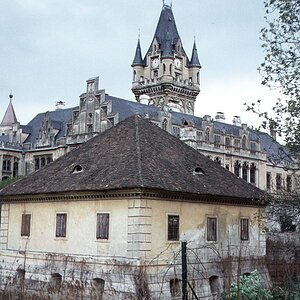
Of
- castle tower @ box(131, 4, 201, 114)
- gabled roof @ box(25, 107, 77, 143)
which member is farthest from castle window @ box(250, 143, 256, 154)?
gabled roof @ box(25, 107, 77, 143)

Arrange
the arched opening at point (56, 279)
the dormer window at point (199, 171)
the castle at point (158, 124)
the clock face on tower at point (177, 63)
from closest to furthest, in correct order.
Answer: the arched opening at point (56, 279)
the dormer window at point (199, 171)
the castle at point (158, 124)
the clock face on tower at point (177, 63)

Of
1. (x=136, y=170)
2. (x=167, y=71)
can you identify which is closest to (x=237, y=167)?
(x=167, y=71)

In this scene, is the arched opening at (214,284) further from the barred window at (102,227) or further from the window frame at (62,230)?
the window frame at (62,230)

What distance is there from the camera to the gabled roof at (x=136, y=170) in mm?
22422

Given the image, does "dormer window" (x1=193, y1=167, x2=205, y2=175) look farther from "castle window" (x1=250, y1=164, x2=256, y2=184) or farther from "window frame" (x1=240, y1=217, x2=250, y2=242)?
"castle window" (x1=250, y1=164, x2=256, y2=184)

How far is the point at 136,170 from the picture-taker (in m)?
22.3

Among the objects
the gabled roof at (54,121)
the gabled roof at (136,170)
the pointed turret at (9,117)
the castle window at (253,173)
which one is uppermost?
the pointed turret at (9,117)

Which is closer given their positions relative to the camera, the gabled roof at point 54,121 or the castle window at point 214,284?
the castle window at point 214,284

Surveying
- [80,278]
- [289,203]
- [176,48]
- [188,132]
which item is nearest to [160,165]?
[80,278]

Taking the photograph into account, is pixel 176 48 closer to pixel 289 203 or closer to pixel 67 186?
pixel 67 186

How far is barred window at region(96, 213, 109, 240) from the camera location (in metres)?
22.5

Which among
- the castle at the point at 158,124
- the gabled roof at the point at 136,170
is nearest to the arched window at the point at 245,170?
the castle at the point at 158,124

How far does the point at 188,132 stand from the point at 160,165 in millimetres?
30258

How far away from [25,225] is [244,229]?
10337 millimetres
